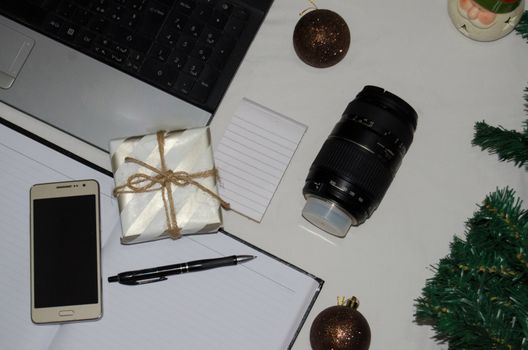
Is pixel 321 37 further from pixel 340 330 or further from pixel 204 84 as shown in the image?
pixel 340 330

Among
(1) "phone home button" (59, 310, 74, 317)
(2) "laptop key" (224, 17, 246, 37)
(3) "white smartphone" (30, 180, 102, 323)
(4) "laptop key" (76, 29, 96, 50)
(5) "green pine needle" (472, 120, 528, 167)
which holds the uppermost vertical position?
→ (5) "green pine needle" (472, 120, 528, 167)

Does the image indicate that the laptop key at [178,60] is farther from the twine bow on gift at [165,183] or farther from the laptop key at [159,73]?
the twine bow on gift at [165,183]

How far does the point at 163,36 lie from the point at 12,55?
182 millimetres

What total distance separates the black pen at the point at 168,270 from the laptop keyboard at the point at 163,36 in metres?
0.18

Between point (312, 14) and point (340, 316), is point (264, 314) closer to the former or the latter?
point (340, 316)

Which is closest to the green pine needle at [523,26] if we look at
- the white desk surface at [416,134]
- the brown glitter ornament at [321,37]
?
the white desk surface at [416,134]

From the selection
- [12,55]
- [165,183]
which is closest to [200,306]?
[165,183]

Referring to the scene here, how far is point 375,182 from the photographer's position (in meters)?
0.65

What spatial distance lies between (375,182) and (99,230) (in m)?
0.32

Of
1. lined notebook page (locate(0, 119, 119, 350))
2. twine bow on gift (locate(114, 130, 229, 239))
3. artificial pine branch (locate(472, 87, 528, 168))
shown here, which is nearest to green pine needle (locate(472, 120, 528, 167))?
artificial pine branch (locate(472, 87, 528, 168))

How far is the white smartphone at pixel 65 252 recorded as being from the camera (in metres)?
0.67

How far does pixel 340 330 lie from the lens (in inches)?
24.9

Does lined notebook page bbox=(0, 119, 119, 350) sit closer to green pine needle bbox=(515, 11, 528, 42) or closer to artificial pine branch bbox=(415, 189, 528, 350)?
artificial pine branch bbox=(415, 189, 528, 350)

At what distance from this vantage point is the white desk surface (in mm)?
693
